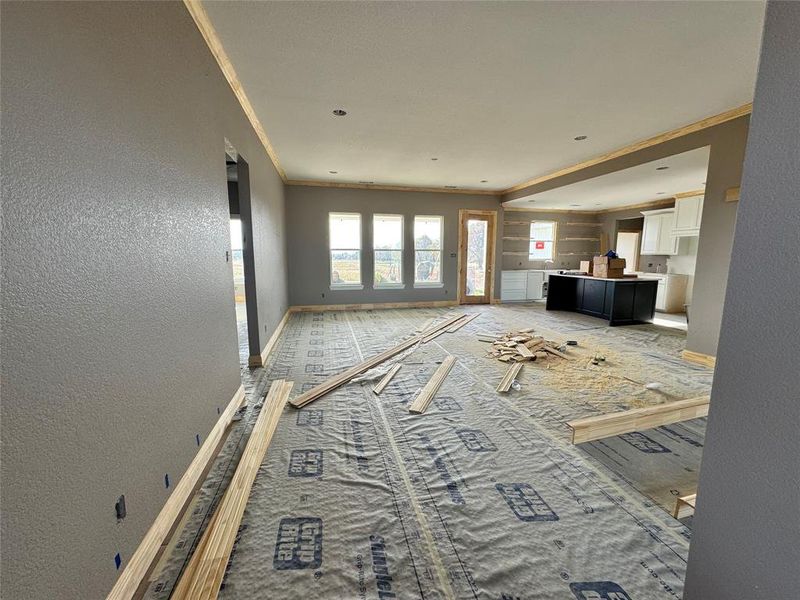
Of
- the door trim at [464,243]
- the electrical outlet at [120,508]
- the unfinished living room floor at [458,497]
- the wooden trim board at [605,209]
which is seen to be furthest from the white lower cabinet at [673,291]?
the electrical outlet at [120,508]

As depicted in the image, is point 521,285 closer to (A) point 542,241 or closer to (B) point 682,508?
(A) point 542,241

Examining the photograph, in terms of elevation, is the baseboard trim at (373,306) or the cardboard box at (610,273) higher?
the cardboard box at (610,273)

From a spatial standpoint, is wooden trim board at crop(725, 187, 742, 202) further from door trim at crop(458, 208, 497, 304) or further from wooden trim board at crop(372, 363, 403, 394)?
door trim at crop(458, 208, 497, 304)

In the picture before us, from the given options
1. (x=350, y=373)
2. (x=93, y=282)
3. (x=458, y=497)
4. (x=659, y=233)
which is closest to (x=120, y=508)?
(x=93, y=282)

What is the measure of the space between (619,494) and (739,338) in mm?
1364

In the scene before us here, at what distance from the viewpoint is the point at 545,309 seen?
7559 mm

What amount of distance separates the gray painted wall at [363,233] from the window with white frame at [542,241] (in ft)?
7.19

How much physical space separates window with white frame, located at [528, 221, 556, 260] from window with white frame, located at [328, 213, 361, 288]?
5133 mm

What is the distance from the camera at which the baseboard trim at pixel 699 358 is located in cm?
381

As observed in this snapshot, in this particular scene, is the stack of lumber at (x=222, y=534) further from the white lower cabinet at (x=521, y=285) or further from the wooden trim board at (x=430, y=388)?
the white lower cabinet at (x=521, y=285)

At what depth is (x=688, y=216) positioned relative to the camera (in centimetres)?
698

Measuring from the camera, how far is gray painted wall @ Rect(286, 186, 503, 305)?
6.93 m

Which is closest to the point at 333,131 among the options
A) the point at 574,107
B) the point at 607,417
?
the point at 574,107

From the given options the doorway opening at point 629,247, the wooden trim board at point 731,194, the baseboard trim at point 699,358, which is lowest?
the baseboard trim at point 699,358
